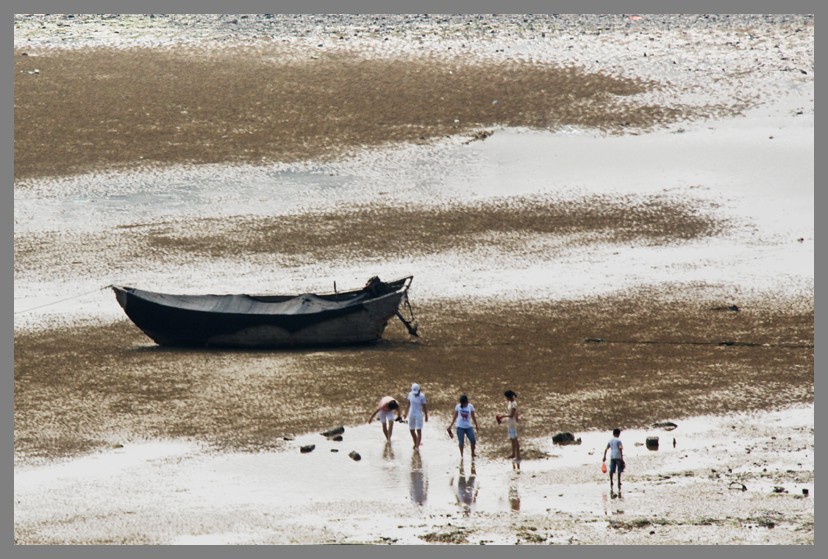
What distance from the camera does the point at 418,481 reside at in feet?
73.5

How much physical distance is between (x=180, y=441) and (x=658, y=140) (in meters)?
21.2

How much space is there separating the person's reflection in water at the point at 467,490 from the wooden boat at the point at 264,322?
6973mm

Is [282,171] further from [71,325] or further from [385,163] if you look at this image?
[71,325]

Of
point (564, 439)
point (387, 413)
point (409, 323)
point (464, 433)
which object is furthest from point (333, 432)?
point (409, 323)

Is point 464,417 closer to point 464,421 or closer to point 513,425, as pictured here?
point 464,421

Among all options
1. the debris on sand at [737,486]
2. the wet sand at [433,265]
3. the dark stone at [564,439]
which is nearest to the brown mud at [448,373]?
the wet sand at [433,265]

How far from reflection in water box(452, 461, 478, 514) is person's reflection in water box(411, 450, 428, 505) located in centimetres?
48

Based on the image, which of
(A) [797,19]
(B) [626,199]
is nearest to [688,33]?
(A) [797,19]

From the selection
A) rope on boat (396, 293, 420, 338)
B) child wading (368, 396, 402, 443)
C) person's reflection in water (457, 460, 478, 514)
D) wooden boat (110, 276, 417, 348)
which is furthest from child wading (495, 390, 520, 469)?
rope on boat (396, 293, 420, 338)

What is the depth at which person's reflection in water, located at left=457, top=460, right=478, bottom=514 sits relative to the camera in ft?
69.4

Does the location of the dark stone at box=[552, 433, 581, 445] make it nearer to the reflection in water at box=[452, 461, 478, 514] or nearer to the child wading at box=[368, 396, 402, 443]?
the reflection in water at box=[452, 461, 478, 514]

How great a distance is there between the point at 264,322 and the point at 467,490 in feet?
28.3

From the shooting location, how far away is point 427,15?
4966cm

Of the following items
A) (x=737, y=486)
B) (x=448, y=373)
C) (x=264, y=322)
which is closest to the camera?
(x=737, y=486)
